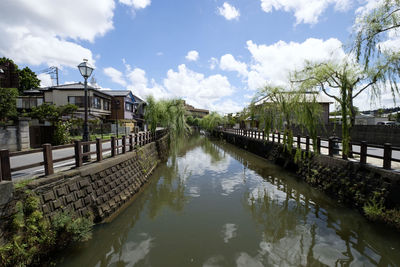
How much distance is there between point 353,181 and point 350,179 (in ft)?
0.55

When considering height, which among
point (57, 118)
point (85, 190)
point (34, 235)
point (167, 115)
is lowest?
point (34, 235)

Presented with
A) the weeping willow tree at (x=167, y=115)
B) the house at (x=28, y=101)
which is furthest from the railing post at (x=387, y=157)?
the house at (x=28, y=101)

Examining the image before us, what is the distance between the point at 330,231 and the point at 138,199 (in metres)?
7.08

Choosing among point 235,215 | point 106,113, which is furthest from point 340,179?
point 106,113

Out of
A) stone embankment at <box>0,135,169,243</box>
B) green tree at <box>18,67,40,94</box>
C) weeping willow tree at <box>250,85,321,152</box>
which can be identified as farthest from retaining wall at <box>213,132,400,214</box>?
green tree at <box>18,67,40,94</box>

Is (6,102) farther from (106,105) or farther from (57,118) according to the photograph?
(106,105)

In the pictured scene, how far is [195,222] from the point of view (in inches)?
244

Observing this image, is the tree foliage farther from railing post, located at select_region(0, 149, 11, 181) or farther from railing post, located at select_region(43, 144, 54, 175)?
railing post, located at select_region(0, 149, 11, 181)

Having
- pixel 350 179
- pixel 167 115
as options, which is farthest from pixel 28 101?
pixel 350 179

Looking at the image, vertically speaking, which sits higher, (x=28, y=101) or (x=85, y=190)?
(x=28, y=101)

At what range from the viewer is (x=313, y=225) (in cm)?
593

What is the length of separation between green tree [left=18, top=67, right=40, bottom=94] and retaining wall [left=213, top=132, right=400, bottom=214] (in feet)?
151

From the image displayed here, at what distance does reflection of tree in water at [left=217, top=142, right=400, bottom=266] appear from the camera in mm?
4562

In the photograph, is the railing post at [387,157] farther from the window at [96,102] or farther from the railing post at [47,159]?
the window at [96,102]
